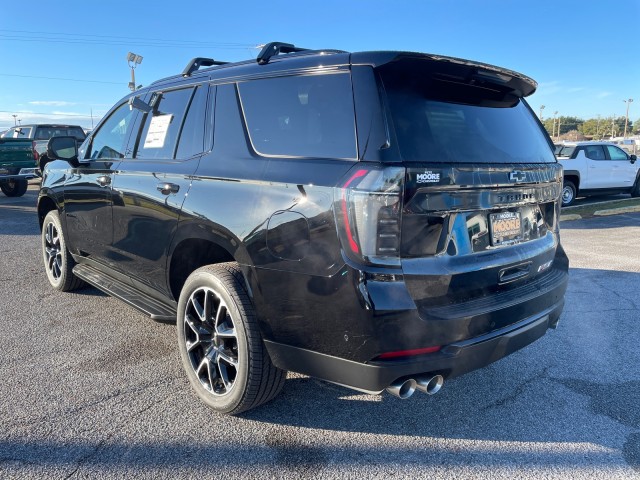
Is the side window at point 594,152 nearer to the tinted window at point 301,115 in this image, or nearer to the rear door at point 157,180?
the rear door at point 157,180

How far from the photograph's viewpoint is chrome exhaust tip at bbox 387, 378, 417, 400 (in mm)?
2317

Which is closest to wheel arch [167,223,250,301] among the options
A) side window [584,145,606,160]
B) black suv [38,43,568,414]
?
black suv [38,43,568,414]

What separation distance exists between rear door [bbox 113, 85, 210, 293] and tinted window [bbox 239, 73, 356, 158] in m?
0.46

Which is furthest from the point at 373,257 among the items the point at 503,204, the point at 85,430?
the point at 85,430

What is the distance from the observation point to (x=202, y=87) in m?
3.40

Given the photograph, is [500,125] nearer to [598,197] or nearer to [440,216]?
[440,216]

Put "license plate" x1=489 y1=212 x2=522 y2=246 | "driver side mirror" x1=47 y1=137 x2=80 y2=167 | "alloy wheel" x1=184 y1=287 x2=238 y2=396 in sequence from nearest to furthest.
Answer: "license plate" x1=489 y1=212 x2=522 y2=246, "alloy wheel" x1=184 y1=287 x2=238 y2=396, "driver side mirror" x1=47 y1=137 x2=80 y2=167

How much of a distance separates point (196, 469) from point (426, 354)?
123 cm

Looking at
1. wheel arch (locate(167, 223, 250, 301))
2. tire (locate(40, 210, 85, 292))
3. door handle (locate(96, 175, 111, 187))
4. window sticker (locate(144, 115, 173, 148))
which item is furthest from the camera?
tire (locate(40, 210, 85, 292))

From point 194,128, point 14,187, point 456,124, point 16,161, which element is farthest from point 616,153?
point 14,187

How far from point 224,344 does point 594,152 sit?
14223 millimetres

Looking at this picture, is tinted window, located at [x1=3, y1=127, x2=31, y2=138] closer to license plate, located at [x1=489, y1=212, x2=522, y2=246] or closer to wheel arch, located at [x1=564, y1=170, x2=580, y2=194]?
wheel arch, located at [x1=564, y1=170, x2=580, y2=194]

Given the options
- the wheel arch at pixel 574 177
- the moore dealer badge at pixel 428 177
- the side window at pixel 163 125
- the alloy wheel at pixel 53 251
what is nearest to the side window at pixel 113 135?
the side window at pixel 163 125

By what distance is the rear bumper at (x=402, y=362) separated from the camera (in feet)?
7.46
